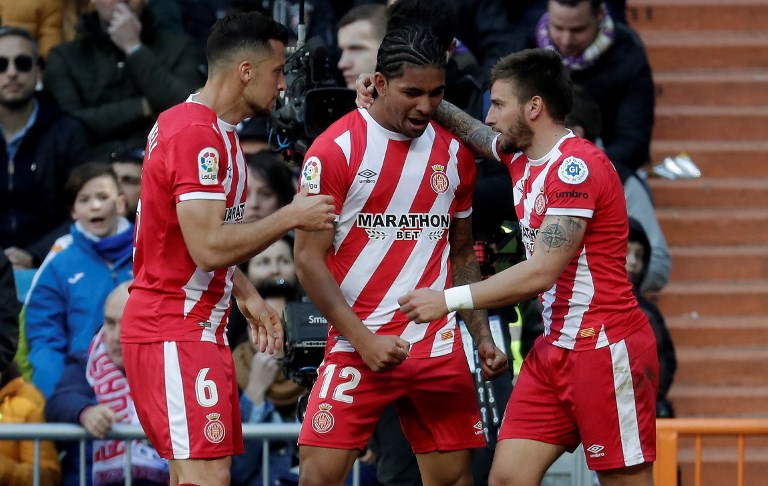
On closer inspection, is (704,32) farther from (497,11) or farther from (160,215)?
(160,215)

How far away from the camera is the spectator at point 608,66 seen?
Answer: 32.3ft

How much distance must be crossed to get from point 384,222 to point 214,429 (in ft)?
3.70

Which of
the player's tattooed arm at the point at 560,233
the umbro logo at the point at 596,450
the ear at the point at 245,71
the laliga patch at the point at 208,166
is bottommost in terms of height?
the umbro logo at the point at 596,450

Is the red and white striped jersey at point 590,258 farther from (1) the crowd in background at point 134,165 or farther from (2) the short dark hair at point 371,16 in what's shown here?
(2) the short dark hair at point 371,16

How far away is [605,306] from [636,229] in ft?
8.67

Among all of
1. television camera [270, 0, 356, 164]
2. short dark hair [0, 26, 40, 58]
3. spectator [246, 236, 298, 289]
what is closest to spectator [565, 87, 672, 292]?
spectator [246, 236, 298, 289]

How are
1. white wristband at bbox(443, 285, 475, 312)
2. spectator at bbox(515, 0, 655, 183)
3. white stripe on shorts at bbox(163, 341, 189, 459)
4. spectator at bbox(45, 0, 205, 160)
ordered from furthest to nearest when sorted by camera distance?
spectator at bbox(45, 0, 205, 160)
spectator at bbox(515, 0, 655, 183)
white wristband at bbox(443, 285, 475, 312)
white stripe on shorts at bbox(163, 341, 189, 459)

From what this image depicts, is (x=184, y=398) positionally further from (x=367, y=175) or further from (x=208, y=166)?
(x=367, y=175)

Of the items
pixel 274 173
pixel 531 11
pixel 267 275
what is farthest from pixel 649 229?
pixel 267 275

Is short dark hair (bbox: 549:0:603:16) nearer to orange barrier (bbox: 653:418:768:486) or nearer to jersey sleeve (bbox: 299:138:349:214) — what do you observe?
orange barrier (bbox: 653:418:768:486)

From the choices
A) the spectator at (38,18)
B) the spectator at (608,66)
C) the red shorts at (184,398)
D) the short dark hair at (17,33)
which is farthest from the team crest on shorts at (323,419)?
the spectator at (38,18)

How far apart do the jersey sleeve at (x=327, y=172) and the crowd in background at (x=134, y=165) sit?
0.84 m

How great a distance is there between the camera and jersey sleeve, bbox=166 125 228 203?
595 centimetres

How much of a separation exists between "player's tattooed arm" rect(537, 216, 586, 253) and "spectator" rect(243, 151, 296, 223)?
322 cm
